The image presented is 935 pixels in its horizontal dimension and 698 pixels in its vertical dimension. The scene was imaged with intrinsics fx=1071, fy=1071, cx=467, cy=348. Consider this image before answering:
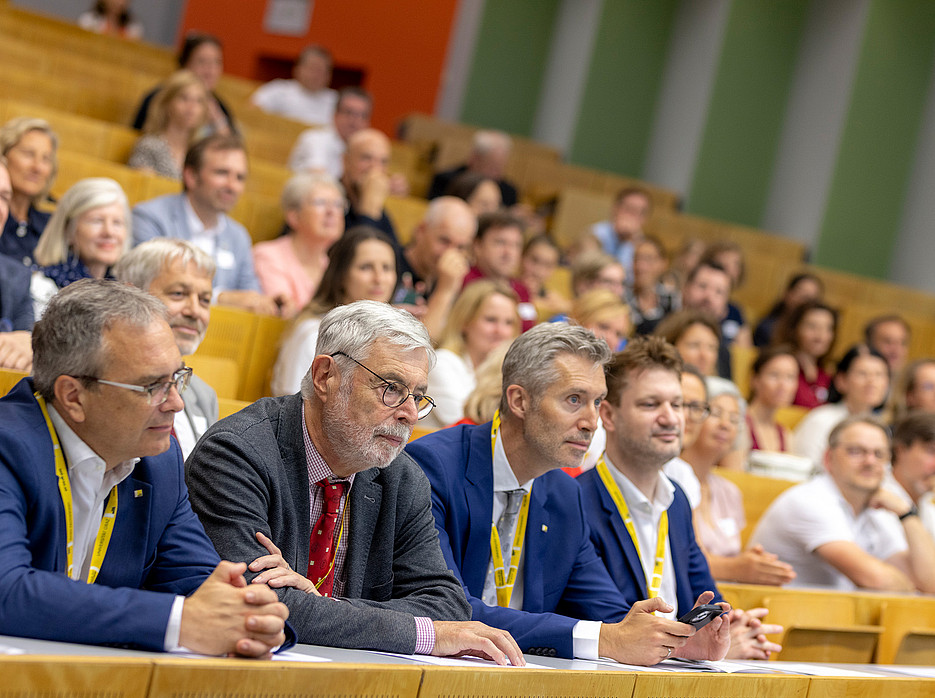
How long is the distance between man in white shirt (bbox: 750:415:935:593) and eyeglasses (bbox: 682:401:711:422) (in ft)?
1.50

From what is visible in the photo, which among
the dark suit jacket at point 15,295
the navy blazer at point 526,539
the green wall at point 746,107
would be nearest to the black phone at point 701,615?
the navy blazer at point 526,539

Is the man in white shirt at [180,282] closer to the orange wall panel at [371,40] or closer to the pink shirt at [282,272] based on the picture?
the pink shirt at [282,272]

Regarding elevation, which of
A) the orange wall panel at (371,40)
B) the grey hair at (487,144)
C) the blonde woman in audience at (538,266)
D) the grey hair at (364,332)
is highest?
the orange wall panel at (371,40)

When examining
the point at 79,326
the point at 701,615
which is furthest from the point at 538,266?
the point at 79,326

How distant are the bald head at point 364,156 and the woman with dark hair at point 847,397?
86.0 inches

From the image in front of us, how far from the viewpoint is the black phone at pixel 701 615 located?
1.85m

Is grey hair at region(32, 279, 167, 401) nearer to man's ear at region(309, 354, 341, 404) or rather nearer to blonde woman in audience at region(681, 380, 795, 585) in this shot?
man's ear at region(309, 354, 341, 404)

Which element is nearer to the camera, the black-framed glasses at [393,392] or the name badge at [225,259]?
the black-framed glasses at [393,392]

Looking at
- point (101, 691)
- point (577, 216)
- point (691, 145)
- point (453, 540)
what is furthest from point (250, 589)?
point (691, 145)

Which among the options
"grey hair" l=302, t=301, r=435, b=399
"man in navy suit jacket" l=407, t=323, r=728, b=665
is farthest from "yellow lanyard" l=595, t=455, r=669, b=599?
"grey hair" l=302, t=301, r=435, b=399

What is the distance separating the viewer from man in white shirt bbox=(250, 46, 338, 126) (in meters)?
6.87

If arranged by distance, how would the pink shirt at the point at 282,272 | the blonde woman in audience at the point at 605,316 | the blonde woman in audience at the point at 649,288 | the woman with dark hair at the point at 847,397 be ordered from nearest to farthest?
the blonde woman in audience at the point at 605,316 → the pink shirt at the point at 282,272 → the woman with dark hair at the point at 847,397 → the blonde woman in audience at the point at 649,288

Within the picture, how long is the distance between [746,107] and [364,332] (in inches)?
279

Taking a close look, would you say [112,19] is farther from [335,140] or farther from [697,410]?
[697,410]
